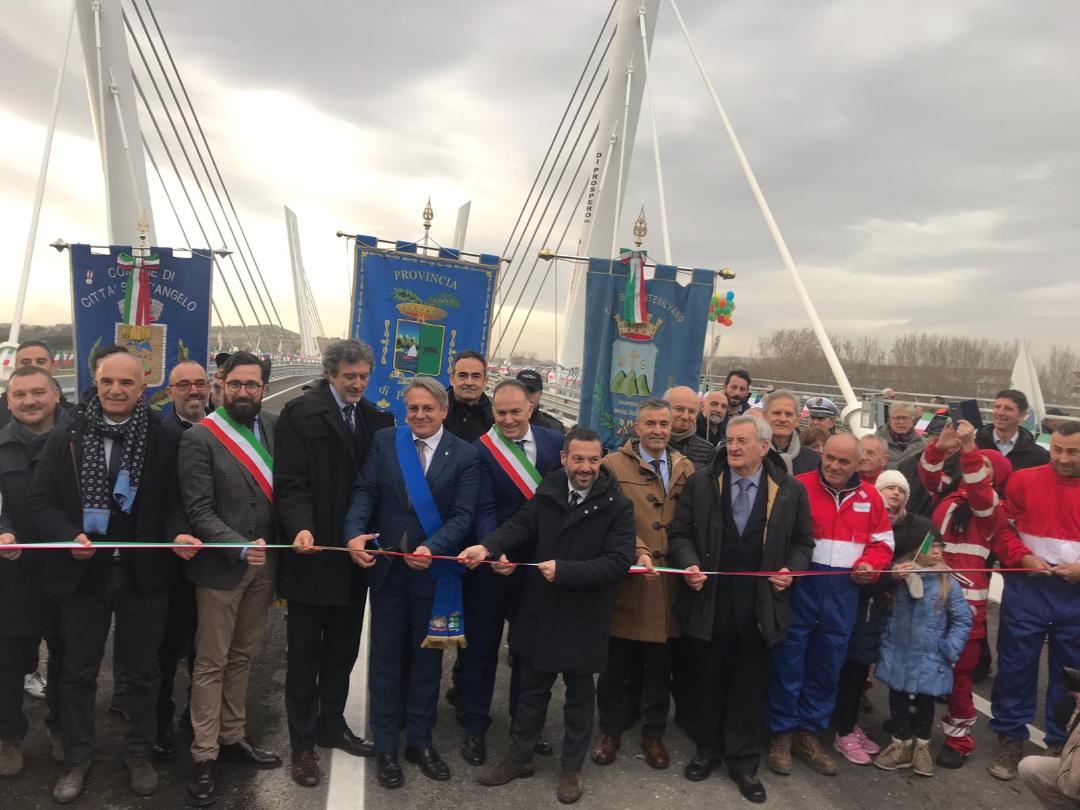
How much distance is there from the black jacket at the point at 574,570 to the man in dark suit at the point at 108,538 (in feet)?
5.28

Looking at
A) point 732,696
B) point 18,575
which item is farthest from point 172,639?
point 732,696

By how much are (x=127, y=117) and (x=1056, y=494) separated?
49.5 ft

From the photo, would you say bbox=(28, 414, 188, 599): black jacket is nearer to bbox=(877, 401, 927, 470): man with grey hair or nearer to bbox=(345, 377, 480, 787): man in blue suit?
bbox=(345, 377, 480, 787): man in blue suit

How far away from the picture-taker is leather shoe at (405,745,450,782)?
11.5ft

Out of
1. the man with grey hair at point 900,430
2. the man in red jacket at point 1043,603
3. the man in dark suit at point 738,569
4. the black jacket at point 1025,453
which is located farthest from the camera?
the man with grey hair at point 900,430

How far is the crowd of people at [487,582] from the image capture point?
3291 millimetres

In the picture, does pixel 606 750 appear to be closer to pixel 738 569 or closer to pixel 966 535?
pixel 738 569

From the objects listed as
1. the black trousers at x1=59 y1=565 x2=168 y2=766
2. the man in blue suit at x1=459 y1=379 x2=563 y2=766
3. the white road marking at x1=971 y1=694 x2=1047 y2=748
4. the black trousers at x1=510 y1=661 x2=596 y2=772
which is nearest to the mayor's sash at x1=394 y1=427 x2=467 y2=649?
the man in blue suit at x1=459 y1=379 x2=563 y2=766

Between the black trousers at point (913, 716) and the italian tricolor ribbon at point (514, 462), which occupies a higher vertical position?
the italian tricolor ribbon at point (514, 462)

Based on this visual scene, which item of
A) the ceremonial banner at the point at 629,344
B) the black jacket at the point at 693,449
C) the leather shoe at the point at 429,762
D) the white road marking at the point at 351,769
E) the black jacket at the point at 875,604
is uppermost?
the ceremonial banner at the point at 629,344

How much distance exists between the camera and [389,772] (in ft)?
11.2

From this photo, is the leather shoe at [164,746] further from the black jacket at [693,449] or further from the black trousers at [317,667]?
the black jacket at [693,449]

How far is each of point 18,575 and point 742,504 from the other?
11.7 ft

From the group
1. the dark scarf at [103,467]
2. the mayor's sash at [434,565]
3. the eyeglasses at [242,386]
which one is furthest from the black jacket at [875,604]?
the dark scarf at [103,467]
